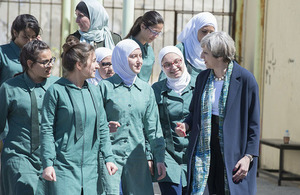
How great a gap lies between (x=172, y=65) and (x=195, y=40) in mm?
729

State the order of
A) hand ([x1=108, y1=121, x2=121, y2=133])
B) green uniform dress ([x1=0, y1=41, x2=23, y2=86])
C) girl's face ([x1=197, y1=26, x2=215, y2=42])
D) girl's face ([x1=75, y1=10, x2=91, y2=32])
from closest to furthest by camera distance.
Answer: hand ([x1=108, y1=121, x2=121, y2=133]), green uniform dress ([x1=0, y1=41, x2=23, y2=86]), girl's face ([x1=197, y1=26, x2=215, y2=42]), girl's face ([x1=75, y1=10, x2=91, y2=32])

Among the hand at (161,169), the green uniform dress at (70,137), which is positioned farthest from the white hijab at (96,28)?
the green uniform dress at (70,137)

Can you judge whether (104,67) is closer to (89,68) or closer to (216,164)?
(89,68)

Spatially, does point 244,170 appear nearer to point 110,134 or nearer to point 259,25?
point 110,134

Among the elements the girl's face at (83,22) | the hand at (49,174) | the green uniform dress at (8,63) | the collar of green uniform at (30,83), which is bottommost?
Result: the hand at (49,174)

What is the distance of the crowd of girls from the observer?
4719 mm

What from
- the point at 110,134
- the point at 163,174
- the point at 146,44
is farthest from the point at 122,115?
the point at 146,44

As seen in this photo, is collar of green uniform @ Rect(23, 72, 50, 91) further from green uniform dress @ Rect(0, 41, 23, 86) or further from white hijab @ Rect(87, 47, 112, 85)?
white hijab @ Rect(87, 47, 112, 85)

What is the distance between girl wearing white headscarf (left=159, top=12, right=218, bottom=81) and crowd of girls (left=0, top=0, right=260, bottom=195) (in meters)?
0.29

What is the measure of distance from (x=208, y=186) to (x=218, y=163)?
179 mm

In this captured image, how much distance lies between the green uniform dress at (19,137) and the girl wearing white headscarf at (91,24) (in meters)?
2.09

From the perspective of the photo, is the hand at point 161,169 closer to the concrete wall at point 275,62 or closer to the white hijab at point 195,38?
the white hijab at point 195,38

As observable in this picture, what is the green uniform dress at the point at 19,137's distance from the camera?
512 centimetres

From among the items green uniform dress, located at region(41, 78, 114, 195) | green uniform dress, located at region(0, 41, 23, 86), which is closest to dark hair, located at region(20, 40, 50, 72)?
green uniform dress, located at region(41, 78, 114, 195)
